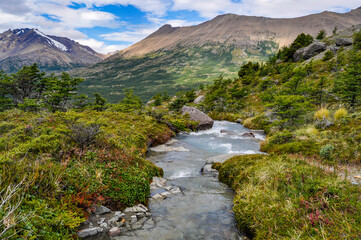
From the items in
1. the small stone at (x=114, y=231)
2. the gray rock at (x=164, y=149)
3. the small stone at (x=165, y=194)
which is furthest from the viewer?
the gray rock at (x=164, y=149)

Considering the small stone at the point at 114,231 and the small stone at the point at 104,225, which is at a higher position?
the small stone at the point at 104,225

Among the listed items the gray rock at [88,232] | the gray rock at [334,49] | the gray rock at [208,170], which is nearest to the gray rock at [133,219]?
the gray rock at [88,232]

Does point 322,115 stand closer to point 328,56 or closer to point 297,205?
point 297,205

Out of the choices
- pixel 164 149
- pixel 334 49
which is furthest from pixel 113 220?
pixel 334 49

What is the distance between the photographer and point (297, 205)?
4.27 metres

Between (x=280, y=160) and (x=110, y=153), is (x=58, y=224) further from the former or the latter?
(x=280, y=160)

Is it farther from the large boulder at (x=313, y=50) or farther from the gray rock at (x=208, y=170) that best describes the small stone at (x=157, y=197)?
the large boulder at (x=313, y=50)

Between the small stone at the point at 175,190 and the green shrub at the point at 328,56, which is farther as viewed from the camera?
the green shrub at the point at 328,56

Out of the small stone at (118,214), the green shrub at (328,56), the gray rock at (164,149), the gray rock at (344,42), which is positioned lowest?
the gray rock at (164,149)

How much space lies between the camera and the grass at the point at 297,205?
3604 mm

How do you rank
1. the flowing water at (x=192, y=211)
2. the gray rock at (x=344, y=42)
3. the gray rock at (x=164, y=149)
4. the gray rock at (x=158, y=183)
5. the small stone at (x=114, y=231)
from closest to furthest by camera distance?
the small stone at (x=114, y=231) < the flowing water at (x=192, y=211) < the gray rock at (x=158, y=183) < the gray rock at (x=164, y=149) < the gray rock at (x=344, y=42)

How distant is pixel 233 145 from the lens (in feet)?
57.2

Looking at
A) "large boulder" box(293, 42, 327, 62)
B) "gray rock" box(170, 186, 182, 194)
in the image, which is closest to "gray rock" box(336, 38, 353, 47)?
"large boulder" box(293, 42, 327, 62)

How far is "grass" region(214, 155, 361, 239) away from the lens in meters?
3.60
